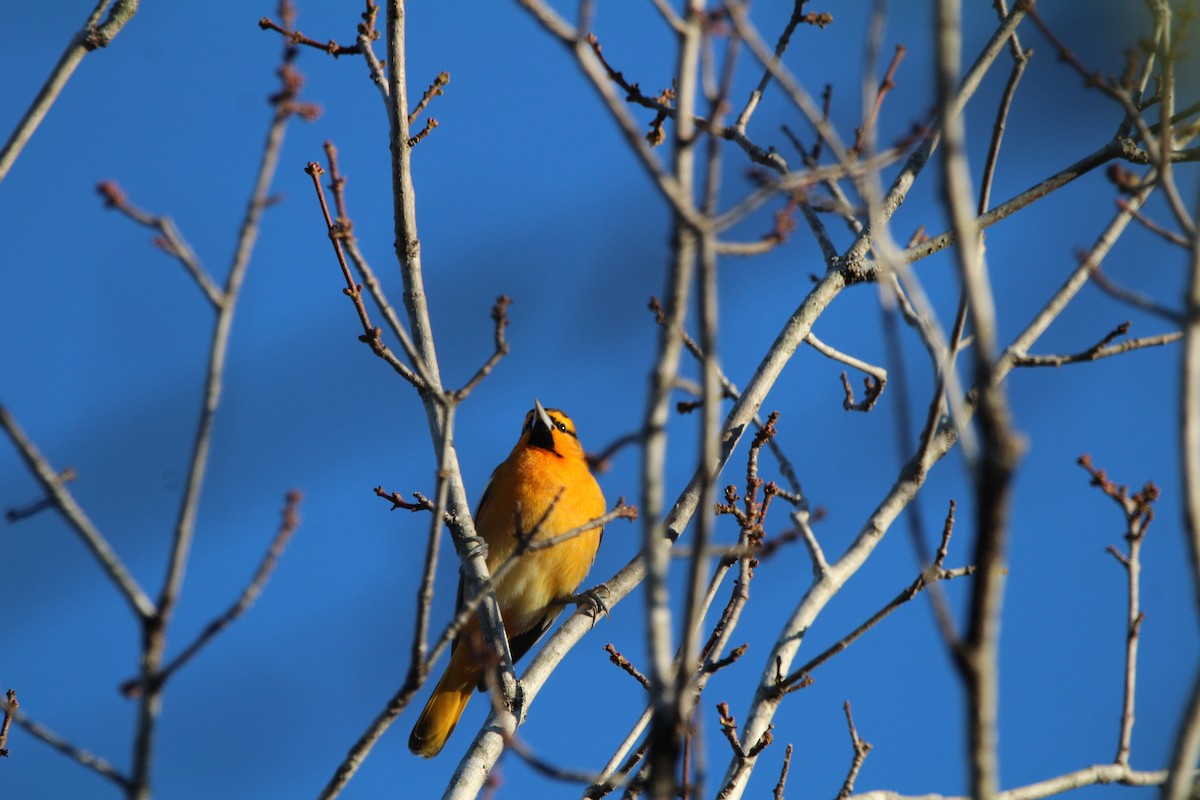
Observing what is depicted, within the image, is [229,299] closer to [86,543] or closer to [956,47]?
[86,543]

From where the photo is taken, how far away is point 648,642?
193 cm

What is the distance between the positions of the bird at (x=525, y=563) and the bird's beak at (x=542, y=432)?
0.39 metres

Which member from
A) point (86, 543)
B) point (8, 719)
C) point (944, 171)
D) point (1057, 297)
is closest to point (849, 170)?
point (944, 171)

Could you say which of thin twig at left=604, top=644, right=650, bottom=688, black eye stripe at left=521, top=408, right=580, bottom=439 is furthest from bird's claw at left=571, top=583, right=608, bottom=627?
black eye stripe at left=521, top=408, right=580, bottom=439

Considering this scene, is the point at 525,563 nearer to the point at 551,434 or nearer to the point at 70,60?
the point at 551,434

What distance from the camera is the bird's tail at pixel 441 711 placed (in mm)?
6574

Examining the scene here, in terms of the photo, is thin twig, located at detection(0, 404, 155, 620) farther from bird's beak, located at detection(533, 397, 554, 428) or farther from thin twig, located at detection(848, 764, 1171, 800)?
bird's beak, located at detection(533, 397, 554, 428)

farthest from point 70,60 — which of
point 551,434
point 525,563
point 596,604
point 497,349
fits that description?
point 551,434

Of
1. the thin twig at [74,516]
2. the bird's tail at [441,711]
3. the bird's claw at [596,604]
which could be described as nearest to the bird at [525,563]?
the bird's tail at [441,711]

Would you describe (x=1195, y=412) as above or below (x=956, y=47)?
below

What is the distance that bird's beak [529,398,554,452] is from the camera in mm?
7438

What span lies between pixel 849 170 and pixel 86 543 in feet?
4.94

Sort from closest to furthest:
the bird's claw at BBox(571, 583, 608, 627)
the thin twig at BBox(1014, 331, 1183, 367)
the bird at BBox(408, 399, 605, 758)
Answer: the thin twig at BBox(1014, 331, 1183, 367) → the bird's claw at BBox(571, 583, 608, 627) → the bird at BBox(408, 399, 605, 758)

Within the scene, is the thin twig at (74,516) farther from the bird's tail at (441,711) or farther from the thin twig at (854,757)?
the bird's tail at (441,711)
